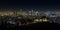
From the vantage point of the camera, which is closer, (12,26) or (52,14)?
(12,26)

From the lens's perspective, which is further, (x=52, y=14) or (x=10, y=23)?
(x=52, y=14)

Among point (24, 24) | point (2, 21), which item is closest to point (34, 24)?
point (24, 24)

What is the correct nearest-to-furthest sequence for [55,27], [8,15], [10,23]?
[55,27] → [10,23] → [8,15]

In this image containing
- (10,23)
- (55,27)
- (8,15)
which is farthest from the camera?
(8,15)

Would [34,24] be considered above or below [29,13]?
below

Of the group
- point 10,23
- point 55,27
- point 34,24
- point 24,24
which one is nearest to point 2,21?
point 10,23

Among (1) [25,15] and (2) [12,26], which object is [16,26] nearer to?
(2) [12,26]

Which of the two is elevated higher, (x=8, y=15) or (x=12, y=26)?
(x=8, y=15)

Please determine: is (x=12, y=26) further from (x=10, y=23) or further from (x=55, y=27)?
(x=55, y=27)
